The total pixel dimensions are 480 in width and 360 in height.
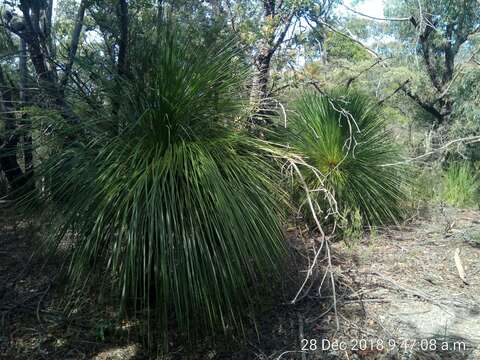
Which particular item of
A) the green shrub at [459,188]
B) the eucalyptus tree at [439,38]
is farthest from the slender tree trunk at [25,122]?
the eucalyptus tree at [439,38]

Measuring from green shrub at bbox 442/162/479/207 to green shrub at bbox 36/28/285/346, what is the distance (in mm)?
→ 4402

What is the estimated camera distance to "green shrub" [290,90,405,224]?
4562 millimetres

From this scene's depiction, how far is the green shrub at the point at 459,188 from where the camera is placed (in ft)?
20.8

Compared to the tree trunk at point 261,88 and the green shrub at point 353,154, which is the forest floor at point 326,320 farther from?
the tree trunk at point 261,88

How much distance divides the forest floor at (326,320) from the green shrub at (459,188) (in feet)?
8.70

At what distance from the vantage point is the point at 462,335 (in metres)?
2.72

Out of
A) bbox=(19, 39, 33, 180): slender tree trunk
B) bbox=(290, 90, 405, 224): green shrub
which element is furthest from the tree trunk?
bbox=(19, 39, 33, 180): slender tree trunk

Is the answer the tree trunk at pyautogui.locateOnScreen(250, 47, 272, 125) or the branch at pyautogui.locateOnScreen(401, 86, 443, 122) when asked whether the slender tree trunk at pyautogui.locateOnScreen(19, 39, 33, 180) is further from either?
the branch at pyautogui.locateOnScreen(401, 86, 443, 122)

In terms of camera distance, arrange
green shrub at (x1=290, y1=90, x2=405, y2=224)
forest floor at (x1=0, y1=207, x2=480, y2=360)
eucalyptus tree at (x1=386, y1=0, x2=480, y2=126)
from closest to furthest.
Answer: forest floor at (x1=0, y1=207, x2=480, y2=360) → green shrub at (x1=290, y1=90, x2=405, y2=224) → eucalyptus tree at (x1=386, y1=0, x2=480, y2=126)

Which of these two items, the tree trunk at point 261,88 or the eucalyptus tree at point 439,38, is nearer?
the tree trunk at point 261,88

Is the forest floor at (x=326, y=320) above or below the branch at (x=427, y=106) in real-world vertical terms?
below

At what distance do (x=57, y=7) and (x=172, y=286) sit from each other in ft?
26.5

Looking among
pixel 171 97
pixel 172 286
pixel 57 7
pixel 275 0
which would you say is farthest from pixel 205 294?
pixel 57 7

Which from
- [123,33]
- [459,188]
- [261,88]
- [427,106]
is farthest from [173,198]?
[427,106]
